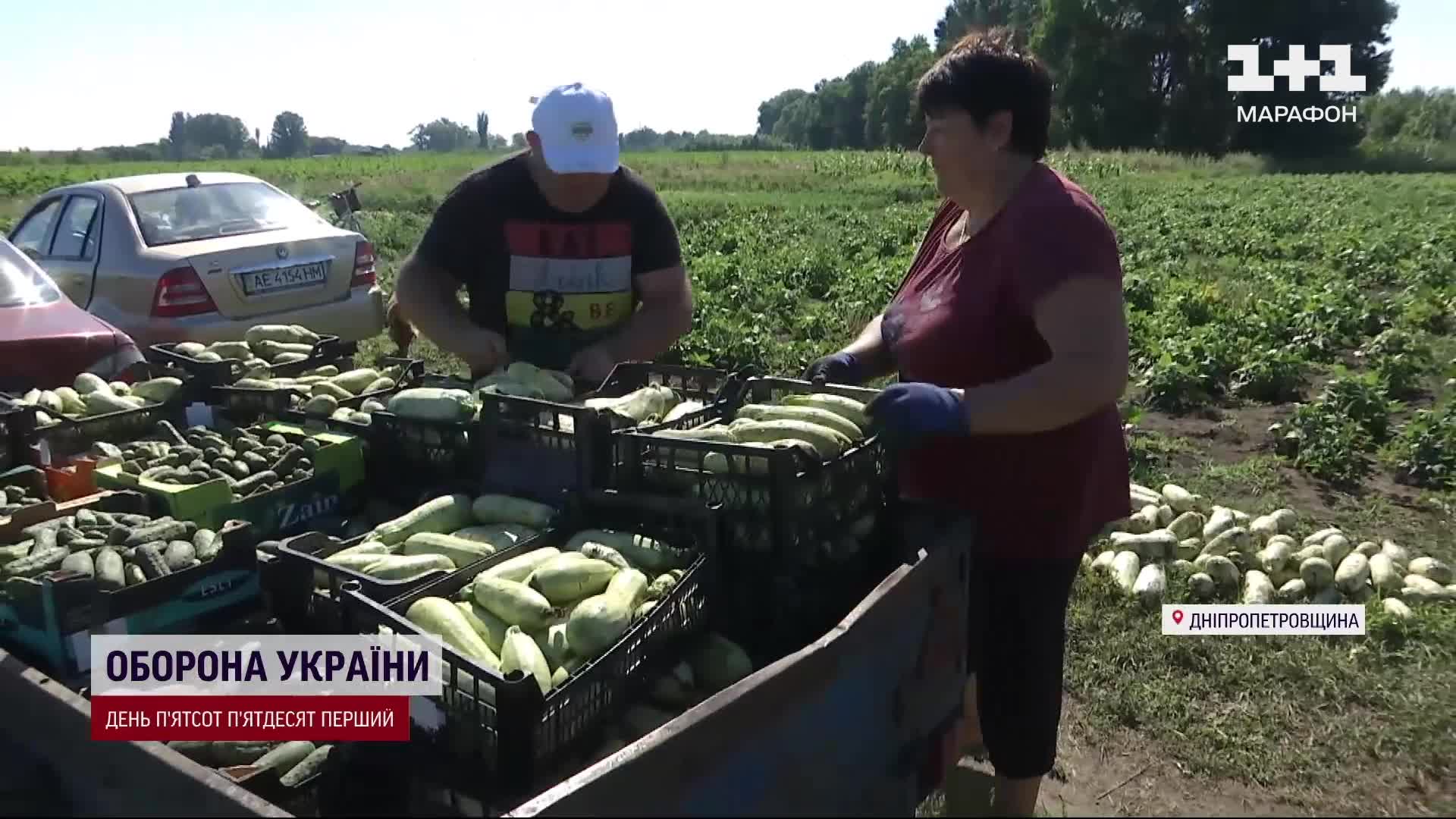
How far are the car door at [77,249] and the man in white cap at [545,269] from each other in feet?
15.4

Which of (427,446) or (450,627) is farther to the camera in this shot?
(427,446)

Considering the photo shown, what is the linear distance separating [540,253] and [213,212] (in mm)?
5160

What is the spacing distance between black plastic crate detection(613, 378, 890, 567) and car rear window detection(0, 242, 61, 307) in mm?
3928

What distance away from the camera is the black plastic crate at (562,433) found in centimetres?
268

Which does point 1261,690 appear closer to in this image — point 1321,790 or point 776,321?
point 1321,790

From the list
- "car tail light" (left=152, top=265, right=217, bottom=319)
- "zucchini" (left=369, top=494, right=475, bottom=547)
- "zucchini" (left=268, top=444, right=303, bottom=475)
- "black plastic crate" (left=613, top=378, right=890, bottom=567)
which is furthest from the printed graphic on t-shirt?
"car tail light" (left=152, top=265, right=217, bottom=319)

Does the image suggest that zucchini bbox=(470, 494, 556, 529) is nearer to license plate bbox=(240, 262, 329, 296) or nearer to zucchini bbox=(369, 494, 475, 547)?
zucchini bbox=(369, 494, 475, 547)

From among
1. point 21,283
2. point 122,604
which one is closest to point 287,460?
point 122,604

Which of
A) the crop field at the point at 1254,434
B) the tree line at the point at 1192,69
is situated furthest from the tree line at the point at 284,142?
the crop field at the point at 1254,434

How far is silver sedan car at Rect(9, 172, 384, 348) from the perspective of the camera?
7422 millimetres

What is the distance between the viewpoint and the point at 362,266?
8.55 meters

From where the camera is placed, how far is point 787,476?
7.81 ft

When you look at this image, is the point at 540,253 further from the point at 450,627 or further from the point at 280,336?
the point at 450,627

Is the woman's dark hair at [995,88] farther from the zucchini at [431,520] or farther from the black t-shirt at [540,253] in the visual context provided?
the black t-shirt at [540,253]
